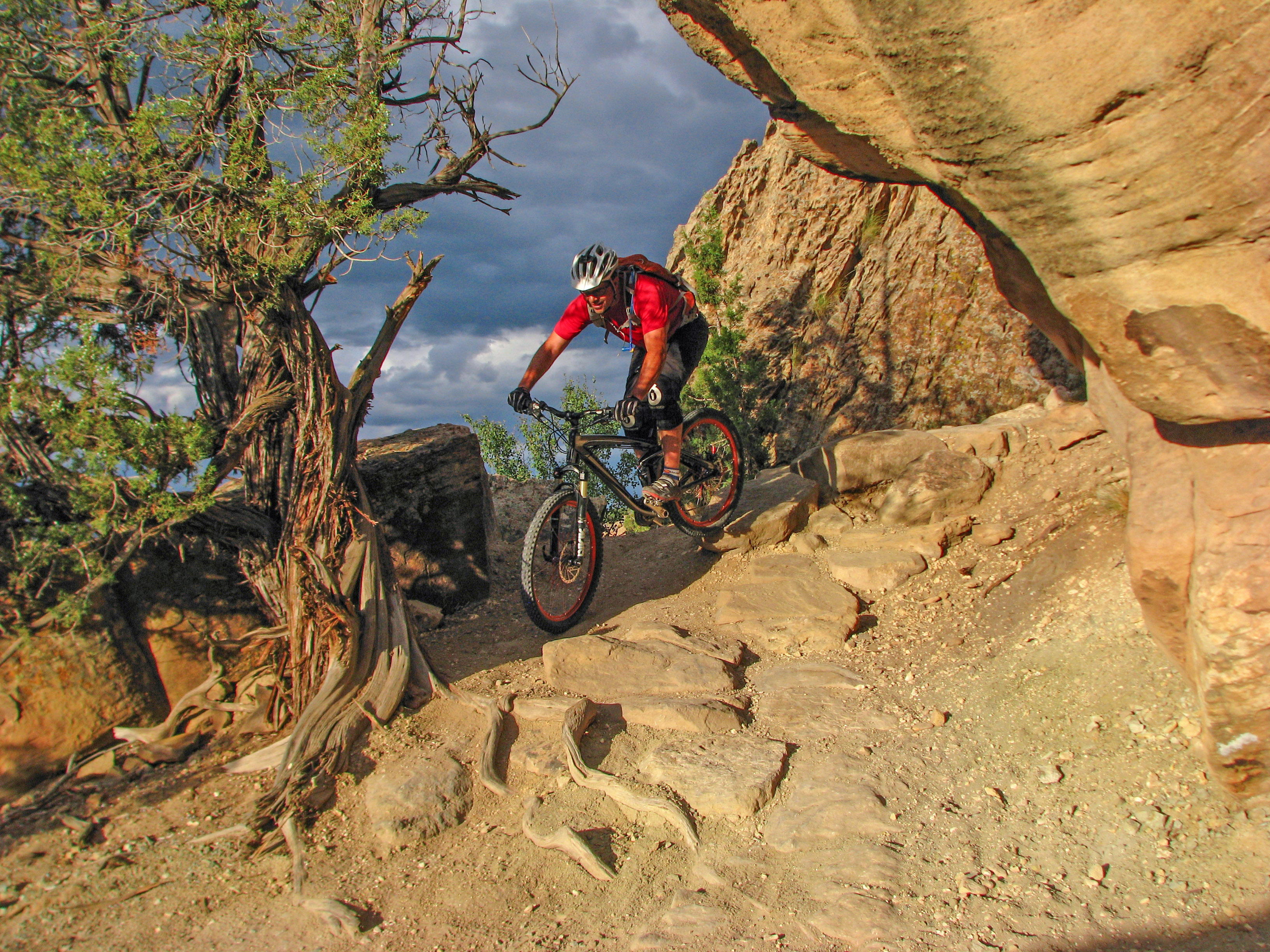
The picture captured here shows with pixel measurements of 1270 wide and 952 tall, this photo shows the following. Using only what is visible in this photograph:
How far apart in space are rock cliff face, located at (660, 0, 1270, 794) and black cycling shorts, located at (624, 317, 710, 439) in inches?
98.5

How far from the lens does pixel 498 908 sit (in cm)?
318

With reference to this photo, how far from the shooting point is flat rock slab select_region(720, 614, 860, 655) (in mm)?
4957

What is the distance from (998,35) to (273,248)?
11.6ft

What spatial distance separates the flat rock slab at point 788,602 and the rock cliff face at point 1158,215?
192 centimetres

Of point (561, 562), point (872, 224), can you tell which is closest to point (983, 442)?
point (561, 562)

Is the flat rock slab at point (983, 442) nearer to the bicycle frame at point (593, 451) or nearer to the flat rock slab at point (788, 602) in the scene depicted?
the flat rock slab at point (788, 602)

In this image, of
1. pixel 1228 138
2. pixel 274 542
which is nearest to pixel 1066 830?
pixel 1228 138

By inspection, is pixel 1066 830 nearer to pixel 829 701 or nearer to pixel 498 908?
pixel 829 701

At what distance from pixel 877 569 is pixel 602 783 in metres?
2.86

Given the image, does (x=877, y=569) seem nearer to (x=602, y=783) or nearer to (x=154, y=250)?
(x=602, y=783)

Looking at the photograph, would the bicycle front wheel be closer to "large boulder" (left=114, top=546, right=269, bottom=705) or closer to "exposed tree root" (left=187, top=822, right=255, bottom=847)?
"large boulder" (left=114, top=546, right=269, bottom=705)

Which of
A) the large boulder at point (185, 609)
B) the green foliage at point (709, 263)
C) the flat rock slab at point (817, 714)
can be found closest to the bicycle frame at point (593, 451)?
the flat rock slab at point (817, 714)

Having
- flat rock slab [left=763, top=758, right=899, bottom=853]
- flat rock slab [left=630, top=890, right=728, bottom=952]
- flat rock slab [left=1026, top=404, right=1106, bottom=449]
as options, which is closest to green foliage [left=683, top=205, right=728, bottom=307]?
flat rock slab [left=1026, top=404, right=1106, bottom=449]

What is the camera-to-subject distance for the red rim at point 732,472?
20.8 ft
